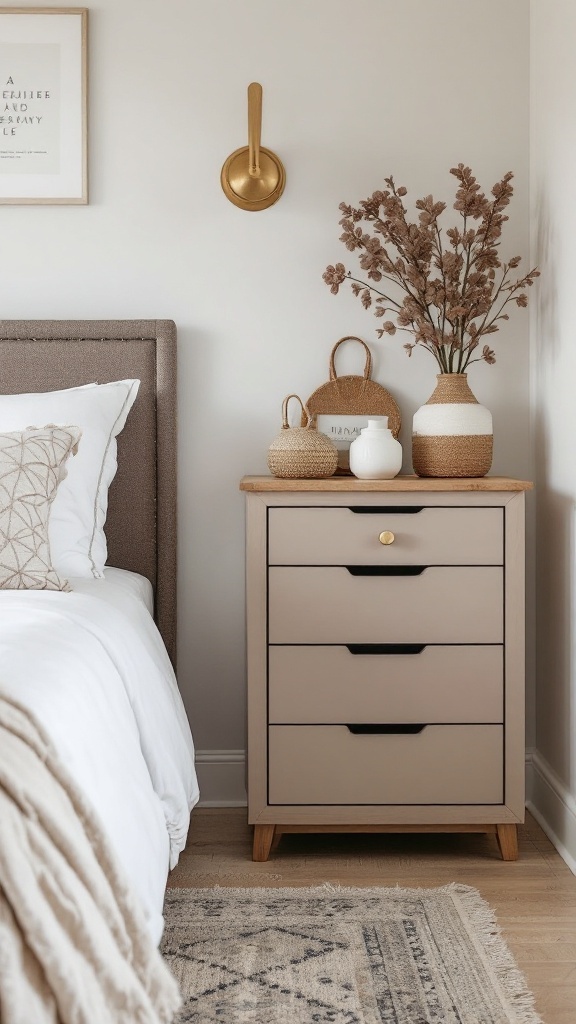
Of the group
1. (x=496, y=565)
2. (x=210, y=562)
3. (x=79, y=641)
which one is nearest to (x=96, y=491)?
(x=210, y=562)

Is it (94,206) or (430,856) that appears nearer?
(430,856)

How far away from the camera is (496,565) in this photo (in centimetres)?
212

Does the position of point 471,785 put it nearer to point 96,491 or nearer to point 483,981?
point 483,981

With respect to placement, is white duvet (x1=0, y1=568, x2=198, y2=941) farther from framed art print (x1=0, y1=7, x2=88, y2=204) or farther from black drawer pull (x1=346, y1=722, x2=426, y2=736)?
framed art print (x1=0, y1=7, x2=88, y2=204)

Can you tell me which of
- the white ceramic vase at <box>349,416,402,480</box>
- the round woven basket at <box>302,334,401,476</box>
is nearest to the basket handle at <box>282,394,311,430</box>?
the round woven basket at <box>302,334,401,476</box>

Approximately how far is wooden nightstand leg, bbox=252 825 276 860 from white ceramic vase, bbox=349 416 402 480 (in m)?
0.85

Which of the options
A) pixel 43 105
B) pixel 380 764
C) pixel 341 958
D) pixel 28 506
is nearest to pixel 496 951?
pixel 341 958

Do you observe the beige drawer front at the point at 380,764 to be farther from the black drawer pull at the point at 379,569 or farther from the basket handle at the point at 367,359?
the basket handle at the point at 367,359

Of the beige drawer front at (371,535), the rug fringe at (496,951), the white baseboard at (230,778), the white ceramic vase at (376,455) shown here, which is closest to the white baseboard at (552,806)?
the white baseboard at (230,778)

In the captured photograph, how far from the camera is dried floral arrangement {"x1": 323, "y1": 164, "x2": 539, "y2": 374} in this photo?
2.28 metres

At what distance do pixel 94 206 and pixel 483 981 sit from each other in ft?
6.74

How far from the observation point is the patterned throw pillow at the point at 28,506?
1.82m

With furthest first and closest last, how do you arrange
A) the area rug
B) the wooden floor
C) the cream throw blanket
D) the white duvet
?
the wooden floor, the area rug, the white duvet, the cream throw blanket

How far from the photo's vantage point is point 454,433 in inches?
88.5
